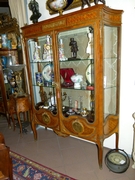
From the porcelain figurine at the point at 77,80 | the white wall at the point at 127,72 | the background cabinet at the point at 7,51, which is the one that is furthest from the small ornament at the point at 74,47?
the background cabinet at the point at 7,51

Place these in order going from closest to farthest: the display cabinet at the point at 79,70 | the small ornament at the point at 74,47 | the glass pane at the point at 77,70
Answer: the display cabinet at the point at 79,70
the glass pane at the point at 77,70
the small ornament at the point at 74,47

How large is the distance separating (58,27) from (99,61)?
68cm

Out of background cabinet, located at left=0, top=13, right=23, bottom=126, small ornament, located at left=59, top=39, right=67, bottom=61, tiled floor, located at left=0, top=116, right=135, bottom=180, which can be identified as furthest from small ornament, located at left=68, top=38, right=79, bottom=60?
tiled floor, located at left=0, top=116, right=135, bottom=180

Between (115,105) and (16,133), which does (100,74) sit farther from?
(16,133)

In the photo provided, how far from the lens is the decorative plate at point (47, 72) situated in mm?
2084

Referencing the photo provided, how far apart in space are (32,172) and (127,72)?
179cm

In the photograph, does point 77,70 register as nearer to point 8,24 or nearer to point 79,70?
point 79,70

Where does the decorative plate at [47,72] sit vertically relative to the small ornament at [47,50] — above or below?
below

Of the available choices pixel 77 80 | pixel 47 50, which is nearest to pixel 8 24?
pixel 47 50

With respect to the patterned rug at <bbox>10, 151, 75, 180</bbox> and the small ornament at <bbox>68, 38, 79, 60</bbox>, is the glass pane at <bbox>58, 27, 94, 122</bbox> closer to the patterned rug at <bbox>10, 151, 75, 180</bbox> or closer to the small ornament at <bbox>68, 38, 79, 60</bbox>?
the small ornament at <bbox>68, 38, 79, 60</bbox>

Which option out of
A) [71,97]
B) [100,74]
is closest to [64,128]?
[71,97]

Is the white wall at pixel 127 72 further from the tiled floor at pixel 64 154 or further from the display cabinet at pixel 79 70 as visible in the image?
the tiled floor at pixel 64 154

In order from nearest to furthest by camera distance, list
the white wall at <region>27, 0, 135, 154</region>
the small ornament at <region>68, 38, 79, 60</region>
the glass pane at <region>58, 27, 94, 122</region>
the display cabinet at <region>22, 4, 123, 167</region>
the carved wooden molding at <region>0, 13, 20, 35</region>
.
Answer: the display cabinet at <region>22, 4, 123, 167</region>
the white wall at <region>27, 0, 135, 154</region>
the glass pane at <region>58, 27, 94, 122</region>
the small ornament at <region>68, 38, 79, 60</region>
the carved wooden molding at <region>0, 13, 20, 35</region>

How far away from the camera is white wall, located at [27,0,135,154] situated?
1587 mm
